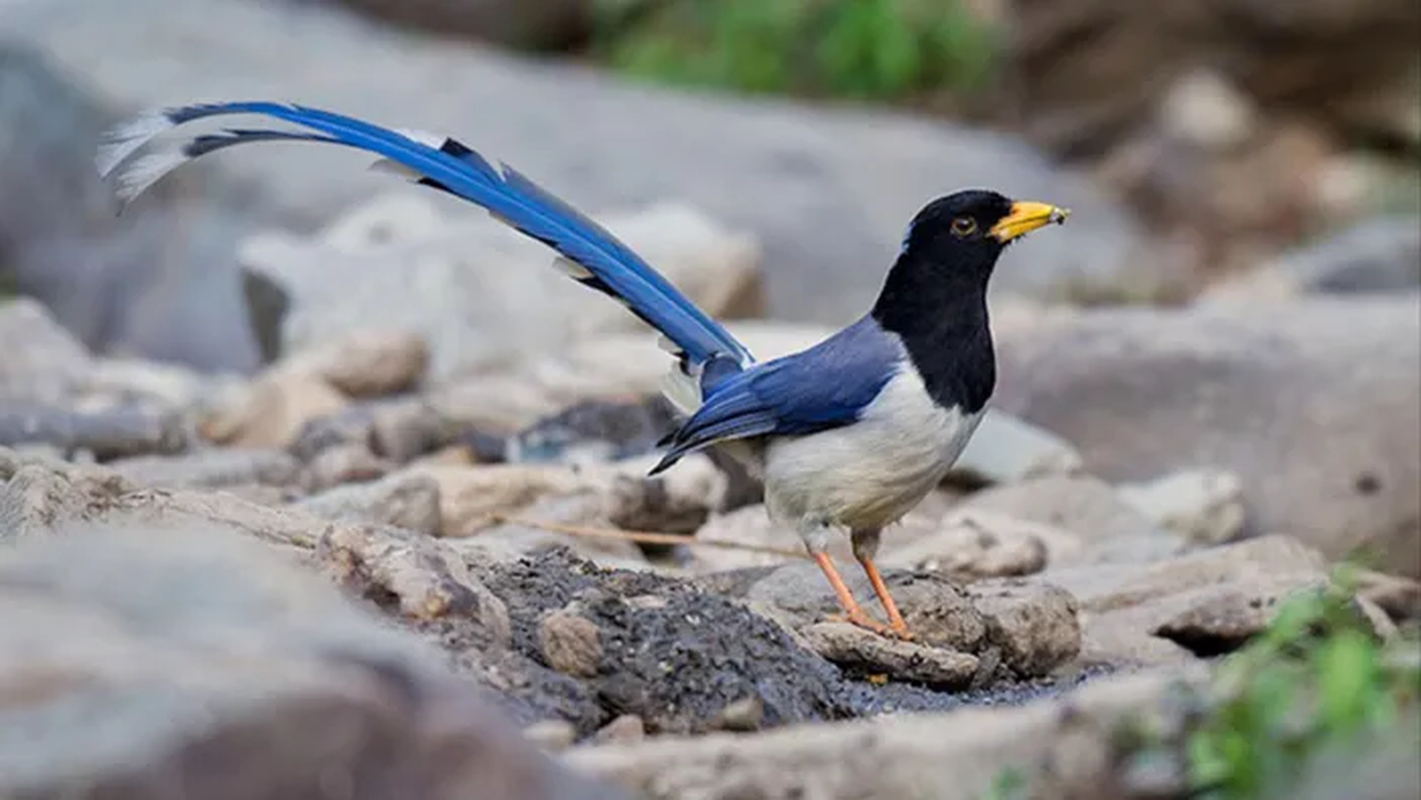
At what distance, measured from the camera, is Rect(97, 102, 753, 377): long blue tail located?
4.95 m

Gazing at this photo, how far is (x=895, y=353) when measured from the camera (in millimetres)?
5359

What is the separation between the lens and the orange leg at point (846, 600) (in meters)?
5.01

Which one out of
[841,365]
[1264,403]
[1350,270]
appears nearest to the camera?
[841,365]

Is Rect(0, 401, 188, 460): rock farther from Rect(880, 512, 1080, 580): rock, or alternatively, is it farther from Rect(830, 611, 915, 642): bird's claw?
Rect(830, 611, 915, 642): bird's claw

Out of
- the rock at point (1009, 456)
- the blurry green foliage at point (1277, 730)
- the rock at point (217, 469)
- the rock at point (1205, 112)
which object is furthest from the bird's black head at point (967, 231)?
the rock at point (1205, 112)

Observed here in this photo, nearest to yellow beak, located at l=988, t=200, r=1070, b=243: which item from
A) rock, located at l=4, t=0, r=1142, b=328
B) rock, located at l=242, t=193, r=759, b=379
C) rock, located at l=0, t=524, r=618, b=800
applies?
rock, located at l=0, t=524, r=618, b=800

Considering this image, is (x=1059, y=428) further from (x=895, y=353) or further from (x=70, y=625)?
(x=70, y=625)

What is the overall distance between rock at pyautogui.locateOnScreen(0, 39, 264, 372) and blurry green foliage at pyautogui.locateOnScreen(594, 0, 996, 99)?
4.23m

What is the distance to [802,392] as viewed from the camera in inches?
214

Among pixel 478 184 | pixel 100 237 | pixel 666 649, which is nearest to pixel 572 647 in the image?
pixel 666 649

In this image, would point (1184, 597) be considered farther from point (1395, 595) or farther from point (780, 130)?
point (780, 130)

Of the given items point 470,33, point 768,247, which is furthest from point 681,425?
point 470,33

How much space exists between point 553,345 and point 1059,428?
2.14 metres

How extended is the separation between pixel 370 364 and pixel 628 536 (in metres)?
2.65
